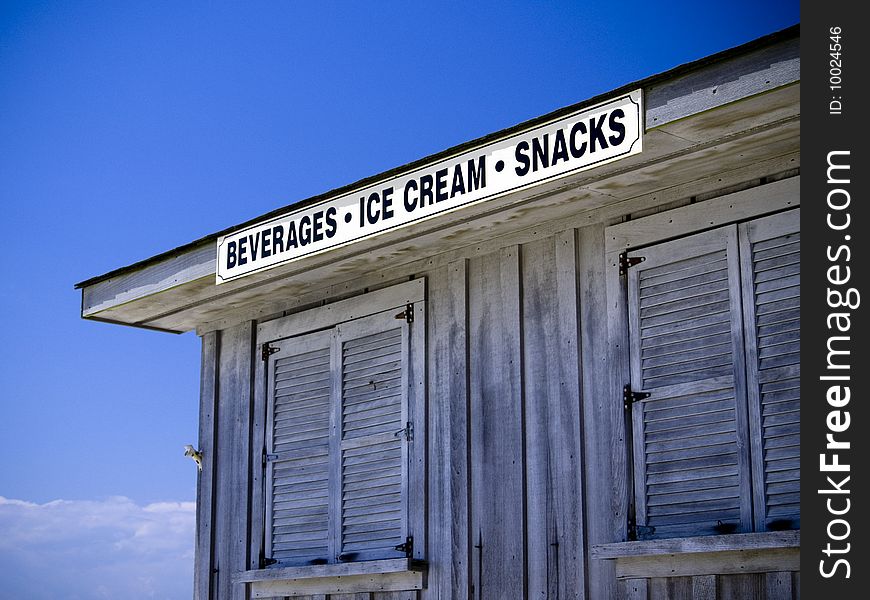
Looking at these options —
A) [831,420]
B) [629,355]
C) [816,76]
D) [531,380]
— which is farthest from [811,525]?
[531,380]

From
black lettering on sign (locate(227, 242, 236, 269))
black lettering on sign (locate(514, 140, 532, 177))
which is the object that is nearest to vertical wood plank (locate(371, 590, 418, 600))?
black lettering on sign (locate(227, 242, 236, 269))

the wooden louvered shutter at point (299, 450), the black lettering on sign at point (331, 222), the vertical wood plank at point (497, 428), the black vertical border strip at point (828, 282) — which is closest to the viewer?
the black vertical border strip at point (828, 282)

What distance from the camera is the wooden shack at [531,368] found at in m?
5.73

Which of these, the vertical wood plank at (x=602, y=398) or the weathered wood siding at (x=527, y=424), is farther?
the weathered wood siding at (x=527, y=424)

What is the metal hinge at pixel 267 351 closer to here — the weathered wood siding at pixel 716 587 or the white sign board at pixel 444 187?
the white sign board at pixel 444 187

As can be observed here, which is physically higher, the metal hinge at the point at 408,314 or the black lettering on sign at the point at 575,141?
the black lettering on sign at the point at 575,141

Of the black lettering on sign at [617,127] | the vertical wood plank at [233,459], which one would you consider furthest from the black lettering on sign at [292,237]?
the black lettering on sign at [617,127]

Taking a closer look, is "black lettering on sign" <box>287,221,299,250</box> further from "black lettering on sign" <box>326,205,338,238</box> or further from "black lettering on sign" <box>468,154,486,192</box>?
"black lettering on sign" <box>468,154,486,192</box>

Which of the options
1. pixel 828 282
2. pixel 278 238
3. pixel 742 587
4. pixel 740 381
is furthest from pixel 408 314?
pixel 828 282

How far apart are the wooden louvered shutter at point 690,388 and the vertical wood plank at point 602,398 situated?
0.09 meters

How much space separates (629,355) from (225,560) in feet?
11.7

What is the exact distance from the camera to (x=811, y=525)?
4266 mm

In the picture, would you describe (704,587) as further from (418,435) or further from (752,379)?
(418,435)

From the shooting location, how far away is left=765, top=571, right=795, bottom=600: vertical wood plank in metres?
5.48
